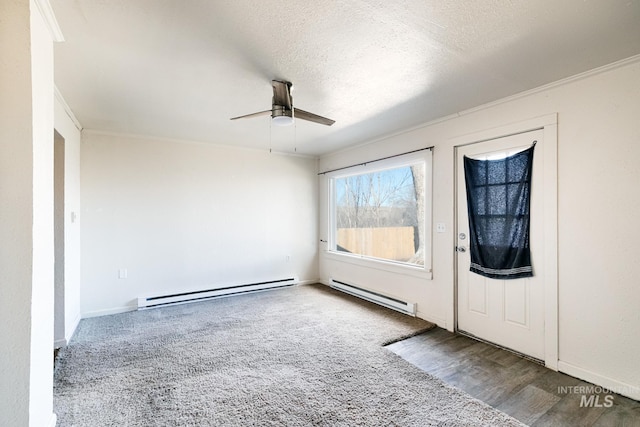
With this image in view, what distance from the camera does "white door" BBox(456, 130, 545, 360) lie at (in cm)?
258

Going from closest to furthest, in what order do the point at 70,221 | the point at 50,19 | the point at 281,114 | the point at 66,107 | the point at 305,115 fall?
the point at 50,19 → the point at 281,114 → the point at 305,115 → the point at 66,107 → the point at 70,221

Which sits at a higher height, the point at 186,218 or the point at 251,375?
the point at 186,218

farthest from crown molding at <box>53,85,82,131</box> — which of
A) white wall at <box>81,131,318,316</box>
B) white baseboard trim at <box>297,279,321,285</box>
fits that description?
white baseboard trim at <box>297,279,321,285</box>

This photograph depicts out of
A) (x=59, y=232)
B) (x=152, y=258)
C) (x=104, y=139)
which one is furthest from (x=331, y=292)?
(x=104, y=139)

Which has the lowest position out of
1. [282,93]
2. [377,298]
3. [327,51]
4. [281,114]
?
[377,298]

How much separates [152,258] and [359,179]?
11.1 ft

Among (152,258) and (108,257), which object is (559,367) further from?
(108,257)

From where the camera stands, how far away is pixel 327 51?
1.99 m

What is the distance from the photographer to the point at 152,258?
13.6 feet

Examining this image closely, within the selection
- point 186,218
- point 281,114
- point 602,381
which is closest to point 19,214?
point 281,114

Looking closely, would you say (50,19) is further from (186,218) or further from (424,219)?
(424,219)

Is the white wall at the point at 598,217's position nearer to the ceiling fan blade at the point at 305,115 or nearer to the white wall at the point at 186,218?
the ceiling fan blade at the point at 305,115

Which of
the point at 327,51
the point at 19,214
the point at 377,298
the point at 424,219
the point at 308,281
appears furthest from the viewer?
the point at 308,281

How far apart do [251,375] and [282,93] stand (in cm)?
232
